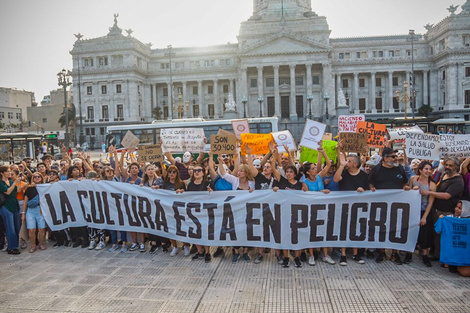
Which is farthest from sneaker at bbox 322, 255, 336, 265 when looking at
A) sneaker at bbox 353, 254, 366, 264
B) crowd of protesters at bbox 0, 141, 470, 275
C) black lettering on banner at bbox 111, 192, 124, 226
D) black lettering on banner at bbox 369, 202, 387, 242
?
black lettering on banner at bbox 111, 192, 124, 226

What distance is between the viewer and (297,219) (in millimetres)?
7043

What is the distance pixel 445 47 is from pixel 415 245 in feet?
200

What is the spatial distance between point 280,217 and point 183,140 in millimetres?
3729

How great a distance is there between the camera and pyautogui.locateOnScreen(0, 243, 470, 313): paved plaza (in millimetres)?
5301

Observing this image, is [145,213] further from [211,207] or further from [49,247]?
[49,247]

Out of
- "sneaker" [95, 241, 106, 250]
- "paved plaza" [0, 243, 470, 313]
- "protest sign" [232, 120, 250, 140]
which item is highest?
"protest sign" [232, 120, 250, 140]

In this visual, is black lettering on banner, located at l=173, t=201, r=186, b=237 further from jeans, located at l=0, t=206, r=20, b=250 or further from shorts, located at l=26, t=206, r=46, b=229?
jeans, located at l=0, t=206, r=20, b=250

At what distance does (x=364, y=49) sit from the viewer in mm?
61906

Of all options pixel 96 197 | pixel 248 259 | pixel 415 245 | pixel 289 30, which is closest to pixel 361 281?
pixel 415 245

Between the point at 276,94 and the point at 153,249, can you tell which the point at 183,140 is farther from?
the point at 276,94

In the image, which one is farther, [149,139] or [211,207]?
[149,139]

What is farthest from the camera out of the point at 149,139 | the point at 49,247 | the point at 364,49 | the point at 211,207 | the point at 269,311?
the point at 364,49

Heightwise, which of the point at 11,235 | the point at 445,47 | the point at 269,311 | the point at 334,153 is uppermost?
the point at 445,47

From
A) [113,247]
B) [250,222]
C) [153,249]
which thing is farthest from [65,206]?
[250,222]
